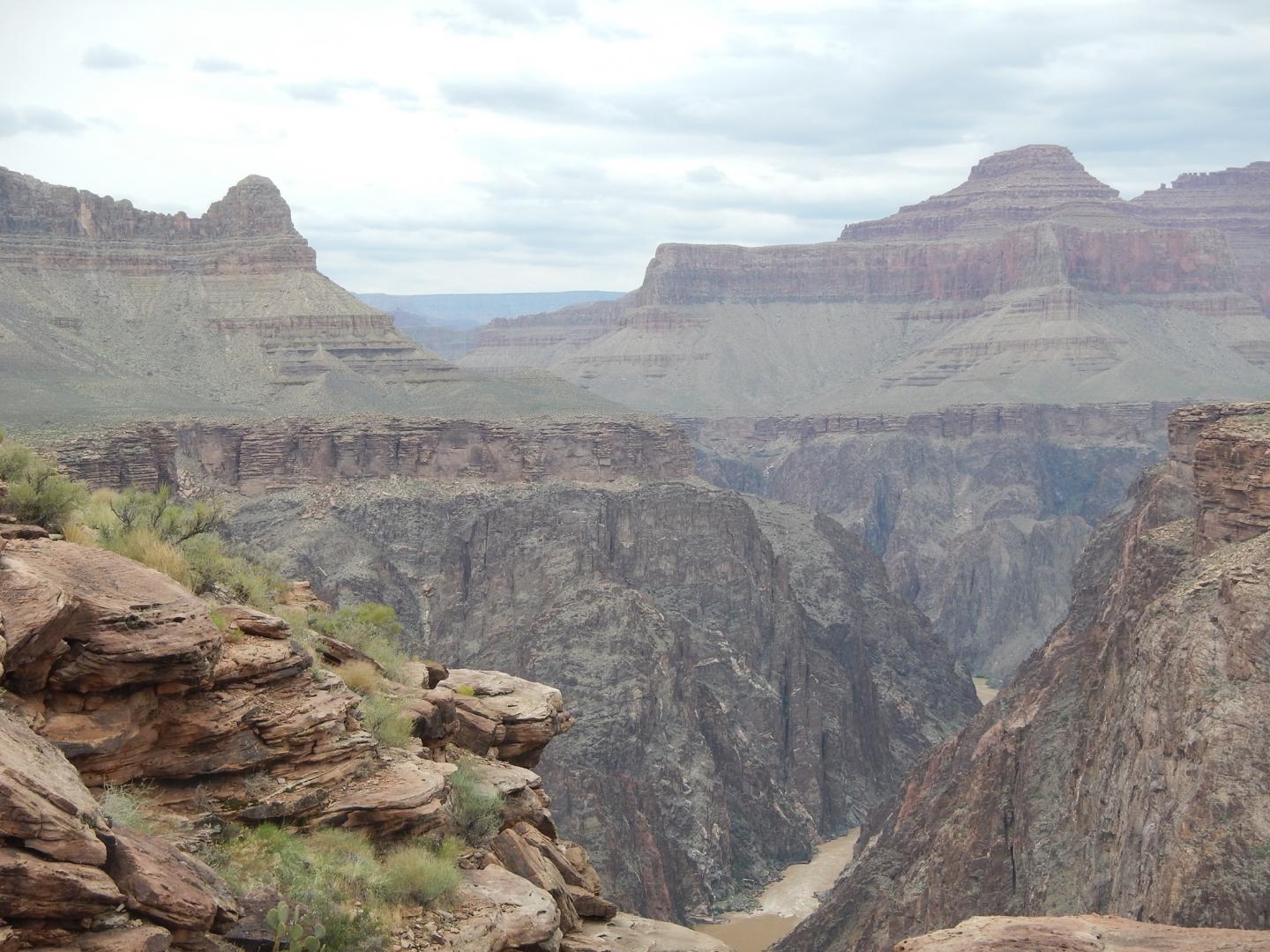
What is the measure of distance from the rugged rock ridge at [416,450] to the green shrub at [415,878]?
81262 millimetres

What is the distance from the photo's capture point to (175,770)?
2047cm

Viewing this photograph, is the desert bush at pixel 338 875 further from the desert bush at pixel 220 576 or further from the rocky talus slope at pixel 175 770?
the desert bush at pixel 220 576

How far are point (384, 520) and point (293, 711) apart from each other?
85.7 meters

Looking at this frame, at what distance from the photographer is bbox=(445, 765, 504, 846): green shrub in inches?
916

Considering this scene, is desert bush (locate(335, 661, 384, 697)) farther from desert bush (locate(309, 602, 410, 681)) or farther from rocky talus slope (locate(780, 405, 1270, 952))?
rocky talus slope (locate(780, 405, 1270, 952))

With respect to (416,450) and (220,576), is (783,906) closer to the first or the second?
(416,450)

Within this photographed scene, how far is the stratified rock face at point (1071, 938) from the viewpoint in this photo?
21234 mm

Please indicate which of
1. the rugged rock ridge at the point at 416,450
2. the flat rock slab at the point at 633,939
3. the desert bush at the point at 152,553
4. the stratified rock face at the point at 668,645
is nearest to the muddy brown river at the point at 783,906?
the stratified rock face at the point at 668,645

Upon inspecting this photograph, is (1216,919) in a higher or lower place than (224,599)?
lower

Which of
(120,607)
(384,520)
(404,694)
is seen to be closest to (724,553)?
(384,520)

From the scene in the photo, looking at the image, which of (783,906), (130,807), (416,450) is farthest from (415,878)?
(416,450)

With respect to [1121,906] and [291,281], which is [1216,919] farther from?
[291,281]

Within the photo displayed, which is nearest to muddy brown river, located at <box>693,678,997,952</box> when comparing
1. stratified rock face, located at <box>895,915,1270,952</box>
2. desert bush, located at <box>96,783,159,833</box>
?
stratified rock face, located at <box>895,915,1270,952</box>

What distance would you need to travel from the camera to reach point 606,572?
103m
